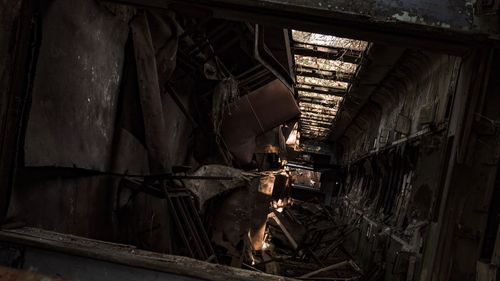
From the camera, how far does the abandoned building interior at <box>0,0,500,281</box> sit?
2785 millimetres

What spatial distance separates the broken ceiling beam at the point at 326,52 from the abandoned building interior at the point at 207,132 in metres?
0.05

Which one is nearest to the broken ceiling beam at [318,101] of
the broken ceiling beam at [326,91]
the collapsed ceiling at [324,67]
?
the collapsed ceiling at [324,67]

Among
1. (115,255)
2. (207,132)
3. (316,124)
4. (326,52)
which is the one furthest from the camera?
(316,124)

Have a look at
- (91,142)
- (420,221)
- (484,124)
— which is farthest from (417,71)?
(91,142)

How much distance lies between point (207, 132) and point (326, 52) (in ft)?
11.9

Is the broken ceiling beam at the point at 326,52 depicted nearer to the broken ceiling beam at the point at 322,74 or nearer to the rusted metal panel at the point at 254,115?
the broken ceiling beam at the point at 322,74

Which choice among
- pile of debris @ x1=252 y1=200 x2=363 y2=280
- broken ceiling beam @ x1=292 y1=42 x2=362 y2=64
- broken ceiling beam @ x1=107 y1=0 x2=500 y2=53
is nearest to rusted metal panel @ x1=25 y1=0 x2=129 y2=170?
broken ceiling beam @ x1=107 y1=0 x2=500 y2=53

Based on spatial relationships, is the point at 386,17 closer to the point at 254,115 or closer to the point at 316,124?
the point at 254,115

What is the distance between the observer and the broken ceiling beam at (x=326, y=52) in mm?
9219

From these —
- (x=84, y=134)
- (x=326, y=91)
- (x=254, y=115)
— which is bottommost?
(x=84, y=134)

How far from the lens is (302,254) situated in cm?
958

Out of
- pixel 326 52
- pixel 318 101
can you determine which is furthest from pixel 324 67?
pixel 318 101

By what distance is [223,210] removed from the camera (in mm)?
6523

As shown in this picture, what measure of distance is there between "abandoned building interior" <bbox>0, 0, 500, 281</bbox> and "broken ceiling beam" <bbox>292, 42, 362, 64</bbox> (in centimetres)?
5
